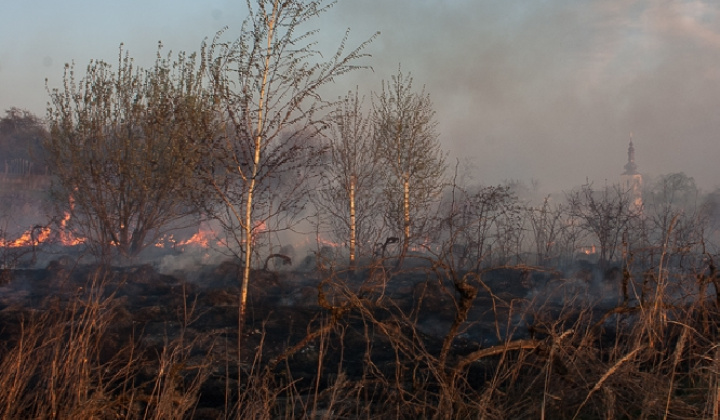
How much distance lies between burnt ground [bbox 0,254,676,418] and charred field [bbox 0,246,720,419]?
0.04 metres

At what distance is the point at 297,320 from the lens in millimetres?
8312

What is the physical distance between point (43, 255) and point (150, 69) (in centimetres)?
913

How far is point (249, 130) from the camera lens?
7844 millimetres

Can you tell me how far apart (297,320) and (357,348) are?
1467 mm

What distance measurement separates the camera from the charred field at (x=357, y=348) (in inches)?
144

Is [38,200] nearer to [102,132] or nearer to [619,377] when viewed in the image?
[102,132]

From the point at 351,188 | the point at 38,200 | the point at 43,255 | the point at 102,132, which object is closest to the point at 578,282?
the point at 351,188

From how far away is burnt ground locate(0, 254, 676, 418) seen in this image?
4316 mm

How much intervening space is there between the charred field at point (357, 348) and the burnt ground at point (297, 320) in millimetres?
38

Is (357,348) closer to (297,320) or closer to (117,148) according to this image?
(297,320)

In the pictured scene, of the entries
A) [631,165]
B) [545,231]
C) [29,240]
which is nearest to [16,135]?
[29,240]

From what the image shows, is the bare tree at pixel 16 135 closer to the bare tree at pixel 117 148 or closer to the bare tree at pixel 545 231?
the bare tree at pixel 117 148

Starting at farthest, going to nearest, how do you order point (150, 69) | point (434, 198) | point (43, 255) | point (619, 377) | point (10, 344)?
point (43, 255) < point (434, 198) < point (150, 69) < point (10, 344) < point (619, 377)

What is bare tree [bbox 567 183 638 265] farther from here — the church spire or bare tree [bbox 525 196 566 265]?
the church spire
